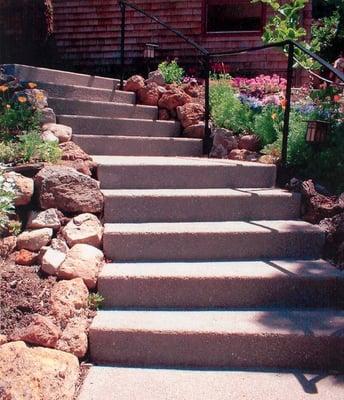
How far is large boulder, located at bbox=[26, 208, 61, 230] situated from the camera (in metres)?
3.77

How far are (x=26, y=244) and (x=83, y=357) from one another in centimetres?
93

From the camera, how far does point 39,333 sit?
2.98 m

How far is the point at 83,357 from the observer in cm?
321

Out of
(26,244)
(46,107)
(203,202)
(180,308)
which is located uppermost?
(46,107)

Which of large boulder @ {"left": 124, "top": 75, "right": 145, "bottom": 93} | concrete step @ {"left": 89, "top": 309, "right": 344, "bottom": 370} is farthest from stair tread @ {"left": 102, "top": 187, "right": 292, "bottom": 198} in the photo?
large boulder @ {"left": 124, "top": 75, "right": 145, "bottom": 93}

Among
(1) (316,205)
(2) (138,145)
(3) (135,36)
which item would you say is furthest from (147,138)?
(3) (135,36)

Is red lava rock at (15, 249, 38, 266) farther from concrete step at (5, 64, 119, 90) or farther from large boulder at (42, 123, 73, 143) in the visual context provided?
concrete step at (5, 64, 119, 90)

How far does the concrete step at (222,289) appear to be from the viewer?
3508 millimetres

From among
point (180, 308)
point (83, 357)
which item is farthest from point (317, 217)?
point (83, 357)

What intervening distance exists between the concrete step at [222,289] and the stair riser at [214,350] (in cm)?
39

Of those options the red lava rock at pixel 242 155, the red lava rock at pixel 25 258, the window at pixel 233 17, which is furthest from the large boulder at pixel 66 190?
the window at pixel 233 17

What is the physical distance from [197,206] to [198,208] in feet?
0.06

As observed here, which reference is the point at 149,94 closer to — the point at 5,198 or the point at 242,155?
the point at 242,155

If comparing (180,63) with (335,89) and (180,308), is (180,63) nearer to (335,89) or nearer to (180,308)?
(335,89)
